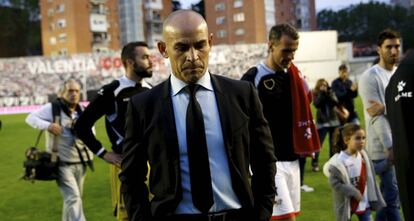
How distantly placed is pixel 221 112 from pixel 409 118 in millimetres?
1042

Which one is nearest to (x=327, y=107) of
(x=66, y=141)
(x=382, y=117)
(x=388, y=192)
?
(x=388, y=192)

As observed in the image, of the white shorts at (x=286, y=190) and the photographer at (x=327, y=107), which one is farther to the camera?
the photographer at (x=327, y=107)

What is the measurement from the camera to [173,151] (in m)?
2.45

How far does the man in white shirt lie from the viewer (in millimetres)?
5105

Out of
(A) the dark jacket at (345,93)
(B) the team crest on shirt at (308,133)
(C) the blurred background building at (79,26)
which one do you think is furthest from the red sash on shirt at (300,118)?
(C) the blurred background building at (79,26)

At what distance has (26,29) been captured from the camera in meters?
77.4

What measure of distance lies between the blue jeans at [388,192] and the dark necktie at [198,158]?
11.2ft

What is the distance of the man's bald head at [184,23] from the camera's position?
2.44 m

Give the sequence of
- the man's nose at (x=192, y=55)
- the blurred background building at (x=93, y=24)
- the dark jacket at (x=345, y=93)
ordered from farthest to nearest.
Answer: the blurred background building at (x=93, y=24) < the dark jacket at (x=345, y=93) < the man's nose at (x=192, y=55)

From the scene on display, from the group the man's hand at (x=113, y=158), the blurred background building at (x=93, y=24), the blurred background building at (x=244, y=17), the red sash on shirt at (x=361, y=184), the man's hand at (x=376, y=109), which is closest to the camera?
the man's hand at (x=113, y=158)

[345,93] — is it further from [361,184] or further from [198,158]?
[198,158]

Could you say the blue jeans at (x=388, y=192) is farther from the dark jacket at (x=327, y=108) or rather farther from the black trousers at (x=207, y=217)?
the dark jacket at (x=327, y=108)

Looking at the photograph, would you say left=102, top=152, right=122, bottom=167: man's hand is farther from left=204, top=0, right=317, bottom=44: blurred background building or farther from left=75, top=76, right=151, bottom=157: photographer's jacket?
left=204, top=0, right=317, bottom=44: blurred background building

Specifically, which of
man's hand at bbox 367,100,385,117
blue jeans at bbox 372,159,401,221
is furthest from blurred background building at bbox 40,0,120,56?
man's hand at bbox 367,100,385,117
